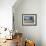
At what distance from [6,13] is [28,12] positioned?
4.96 ft

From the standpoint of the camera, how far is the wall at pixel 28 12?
18.9 ft

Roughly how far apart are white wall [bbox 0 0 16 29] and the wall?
1183 millimetres

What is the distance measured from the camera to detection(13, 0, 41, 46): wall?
5.77 meters

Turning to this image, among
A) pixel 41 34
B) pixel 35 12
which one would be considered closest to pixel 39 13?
pixel 35 12

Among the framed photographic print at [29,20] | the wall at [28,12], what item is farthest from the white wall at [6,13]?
the framed photographic print at [29,20]

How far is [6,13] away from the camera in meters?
4.57

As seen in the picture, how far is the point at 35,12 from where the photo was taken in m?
5.77

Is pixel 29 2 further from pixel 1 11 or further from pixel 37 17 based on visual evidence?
pixel 1 11

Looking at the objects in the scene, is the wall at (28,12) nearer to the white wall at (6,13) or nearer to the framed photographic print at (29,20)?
the framed photographic print at (29,20)

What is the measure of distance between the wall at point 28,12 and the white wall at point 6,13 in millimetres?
1183

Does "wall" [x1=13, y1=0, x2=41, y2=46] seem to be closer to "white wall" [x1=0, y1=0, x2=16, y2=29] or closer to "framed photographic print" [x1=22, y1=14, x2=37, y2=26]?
"framed photographic print" [x1=22, y1=14, x2=37, y2=26]

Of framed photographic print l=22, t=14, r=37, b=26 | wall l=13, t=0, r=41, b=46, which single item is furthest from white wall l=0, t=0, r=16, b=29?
framed photographic print l=22, t=14, r=37, b=26

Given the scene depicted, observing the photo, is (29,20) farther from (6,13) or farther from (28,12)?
(6,13)

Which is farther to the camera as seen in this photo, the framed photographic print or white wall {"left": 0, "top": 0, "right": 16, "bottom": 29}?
the framed photographic print
